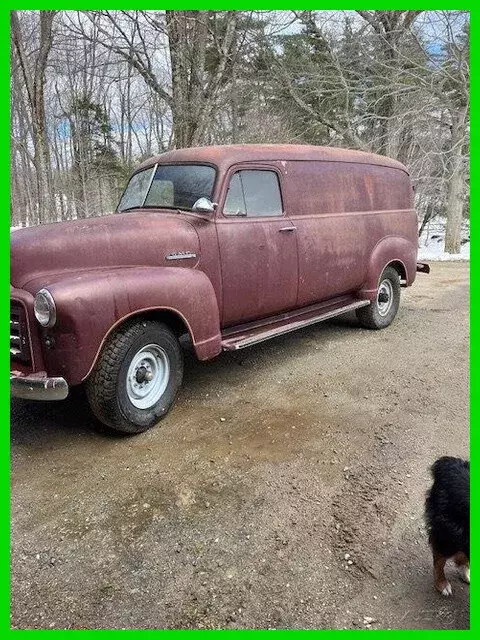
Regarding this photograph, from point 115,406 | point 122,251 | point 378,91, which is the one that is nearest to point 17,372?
point 115,406

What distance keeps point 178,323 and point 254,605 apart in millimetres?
2212

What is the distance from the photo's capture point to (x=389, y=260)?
6.14 meters

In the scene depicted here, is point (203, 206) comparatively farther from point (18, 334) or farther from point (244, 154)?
point (18, 334)

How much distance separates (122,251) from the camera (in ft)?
11.6

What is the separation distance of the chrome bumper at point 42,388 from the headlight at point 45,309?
0.37m

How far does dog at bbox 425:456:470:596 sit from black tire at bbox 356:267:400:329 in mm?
4067

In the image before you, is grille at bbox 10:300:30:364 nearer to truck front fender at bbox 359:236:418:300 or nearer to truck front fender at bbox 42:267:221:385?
truck front fender at bbox 42:267:221:385

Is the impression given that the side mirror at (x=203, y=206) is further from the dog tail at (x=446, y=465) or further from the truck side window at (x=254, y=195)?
the dog tail at (x=446, y=465)

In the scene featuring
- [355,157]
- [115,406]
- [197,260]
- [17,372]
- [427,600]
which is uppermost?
[355,157]

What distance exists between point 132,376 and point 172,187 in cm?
189

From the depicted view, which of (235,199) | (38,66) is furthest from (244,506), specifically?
(38,66)

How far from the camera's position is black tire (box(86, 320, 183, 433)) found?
3268 millimetres

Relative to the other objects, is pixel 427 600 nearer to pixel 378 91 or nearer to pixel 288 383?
pixel 288 383

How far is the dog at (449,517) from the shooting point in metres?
1.96
